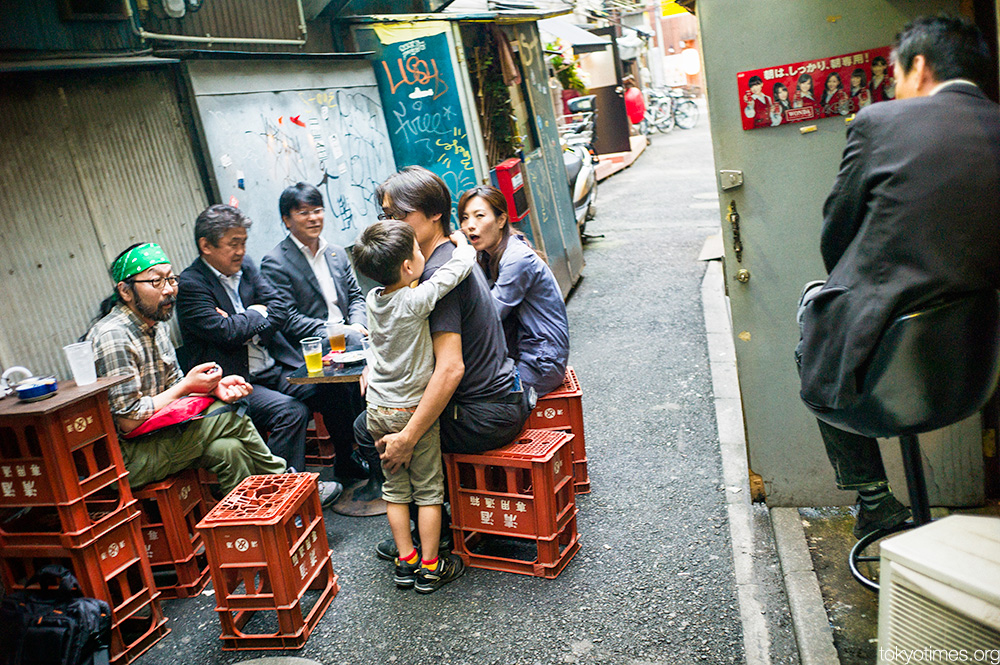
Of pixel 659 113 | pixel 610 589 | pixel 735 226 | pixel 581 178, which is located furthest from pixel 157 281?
pixel 659 113

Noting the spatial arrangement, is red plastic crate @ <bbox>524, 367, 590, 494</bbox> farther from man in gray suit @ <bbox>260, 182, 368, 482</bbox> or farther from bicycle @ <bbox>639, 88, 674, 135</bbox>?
bicycle @ <bbox>639, 88, 674, 135</bbox>

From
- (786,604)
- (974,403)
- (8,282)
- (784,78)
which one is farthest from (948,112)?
(8,282)

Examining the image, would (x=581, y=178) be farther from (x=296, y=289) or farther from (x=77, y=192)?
(x=77, y=192)

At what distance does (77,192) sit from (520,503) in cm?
288

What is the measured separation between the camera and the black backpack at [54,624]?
2.67 m

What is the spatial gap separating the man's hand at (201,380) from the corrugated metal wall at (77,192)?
71 centimetres

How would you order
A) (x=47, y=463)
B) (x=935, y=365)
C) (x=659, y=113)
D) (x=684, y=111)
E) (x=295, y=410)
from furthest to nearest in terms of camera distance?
1. (x=684, y=111)
2. (x=659, y=113)
3. (x=295, y=410)
4. (x=47, y=463)
5. (x=935, y=365)

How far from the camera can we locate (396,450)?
11.5 ft

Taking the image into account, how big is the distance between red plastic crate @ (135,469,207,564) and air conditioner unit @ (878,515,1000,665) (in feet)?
10.2

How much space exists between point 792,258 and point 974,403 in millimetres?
1311

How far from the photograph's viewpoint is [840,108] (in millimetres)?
Answer: 3318

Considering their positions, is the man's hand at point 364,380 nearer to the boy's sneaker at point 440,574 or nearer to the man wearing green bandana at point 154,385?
the man wearing green bandana at point 154,385

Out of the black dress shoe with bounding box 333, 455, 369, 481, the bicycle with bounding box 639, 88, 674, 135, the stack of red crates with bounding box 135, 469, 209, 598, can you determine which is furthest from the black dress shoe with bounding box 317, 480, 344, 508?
the bicycle with bounding box 639, 88, 674, 135

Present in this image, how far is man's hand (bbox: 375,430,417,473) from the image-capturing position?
11.4ft
